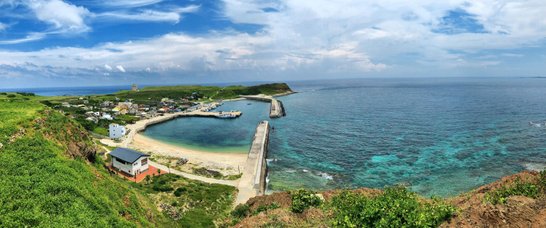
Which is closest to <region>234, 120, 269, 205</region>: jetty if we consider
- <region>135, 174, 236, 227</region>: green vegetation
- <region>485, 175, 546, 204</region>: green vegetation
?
<region>135, 174, 236, 227</region>: green vegetation

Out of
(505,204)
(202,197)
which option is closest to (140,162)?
(202,197)

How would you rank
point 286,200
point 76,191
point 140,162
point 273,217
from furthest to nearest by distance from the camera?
1. point 140,162
2. point 286,200
3. point 273,217
4. point 76,191

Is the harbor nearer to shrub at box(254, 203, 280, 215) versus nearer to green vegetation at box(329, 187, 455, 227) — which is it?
shrub at box(254, 203, 280, 215)

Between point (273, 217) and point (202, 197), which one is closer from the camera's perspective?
point (273, 217)

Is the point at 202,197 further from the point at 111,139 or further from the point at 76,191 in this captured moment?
the point at 111,139

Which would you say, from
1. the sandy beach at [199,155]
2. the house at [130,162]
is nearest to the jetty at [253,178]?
the sandy beach at [199,155]

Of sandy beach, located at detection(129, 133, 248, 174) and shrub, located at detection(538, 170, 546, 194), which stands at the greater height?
shrub, located at detection(538, 170, 546, 194)
